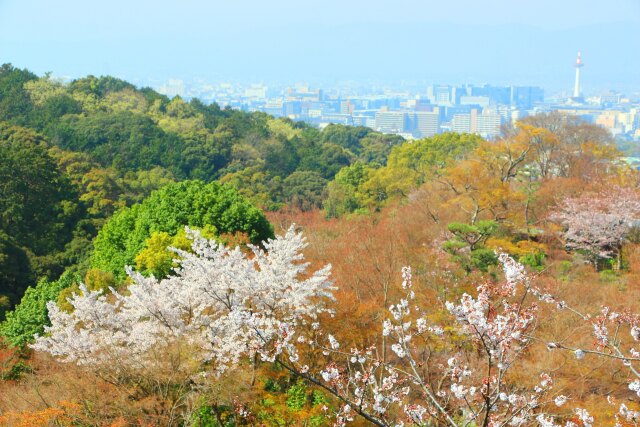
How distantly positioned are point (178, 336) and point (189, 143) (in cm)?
3037

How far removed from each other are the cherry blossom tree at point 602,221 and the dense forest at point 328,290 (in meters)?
0.06

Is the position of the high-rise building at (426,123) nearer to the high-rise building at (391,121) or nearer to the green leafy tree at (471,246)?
the high-rise building at (391,121)

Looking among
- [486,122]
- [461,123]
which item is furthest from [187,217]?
[461,123]

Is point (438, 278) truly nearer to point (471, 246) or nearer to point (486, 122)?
point (471, 246)

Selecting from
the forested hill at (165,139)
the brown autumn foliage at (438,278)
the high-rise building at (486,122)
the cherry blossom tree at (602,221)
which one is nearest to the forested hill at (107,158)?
the forested hill at (165,139)

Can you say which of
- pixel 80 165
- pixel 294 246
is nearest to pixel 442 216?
pixel 294 246

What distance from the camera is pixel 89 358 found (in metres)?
8.02

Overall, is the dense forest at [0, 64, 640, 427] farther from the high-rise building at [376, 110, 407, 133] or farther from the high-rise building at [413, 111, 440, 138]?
the high-rise building at [413, 111, 440, 138]

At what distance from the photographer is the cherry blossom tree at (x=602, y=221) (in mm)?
16000

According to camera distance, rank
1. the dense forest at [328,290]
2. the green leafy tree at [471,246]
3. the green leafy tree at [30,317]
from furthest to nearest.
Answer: the green leafy tree at [471,246], the green leafy tree at [30,317], the dense forest at [328,290]

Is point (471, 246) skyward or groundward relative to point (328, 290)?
groundward

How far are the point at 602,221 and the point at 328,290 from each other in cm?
870

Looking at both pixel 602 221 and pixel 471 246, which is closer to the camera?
pixel 471 246

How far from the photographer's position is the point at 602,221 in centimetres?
1603
